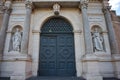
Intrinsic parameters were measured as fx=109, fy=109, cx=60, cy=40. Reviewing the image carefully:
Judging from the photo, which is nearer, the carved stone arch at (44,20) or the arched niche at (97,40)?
the arched niche at (97,40)

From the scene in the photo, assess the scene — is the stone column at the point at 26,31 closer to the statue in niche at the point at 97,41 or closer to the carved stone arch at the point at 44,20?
the carved stone arch at the point at 44,20

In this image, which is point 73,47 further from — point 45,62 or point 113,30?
point 113,30

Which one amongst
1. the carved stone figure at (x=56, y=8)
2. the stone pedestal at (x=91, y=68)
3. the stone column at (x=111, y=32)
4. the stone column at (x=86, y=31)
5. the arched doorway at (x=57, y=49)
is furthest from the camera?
the carved stone figure at (x=56, y=8)

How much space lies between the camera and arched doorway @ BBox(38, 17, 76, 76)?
287 inches

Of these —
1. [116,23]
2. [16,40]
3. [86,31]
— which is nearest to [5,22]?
[16,40]

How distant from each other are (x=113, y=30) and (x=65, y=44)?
11.3 feet

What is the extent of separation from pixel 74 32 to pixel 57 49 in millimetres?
1711

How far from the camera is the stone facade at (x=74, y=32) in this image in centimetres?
666

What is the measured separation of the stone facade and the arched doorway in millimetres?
341

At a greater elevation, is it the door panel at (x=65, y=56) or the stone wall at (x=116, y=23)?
the stone wall at (x=116, y=23)

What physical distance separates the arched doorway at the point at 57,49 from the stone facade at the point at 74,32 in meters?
0.34

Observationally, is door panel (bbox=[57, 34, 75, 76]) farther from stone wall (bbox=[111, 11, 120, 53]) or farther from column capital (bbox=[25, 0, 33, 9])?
stone wall (bbox=[111, 11, 120, 53])

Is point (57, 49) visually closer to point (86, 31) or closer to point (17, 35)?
point (86, 31)

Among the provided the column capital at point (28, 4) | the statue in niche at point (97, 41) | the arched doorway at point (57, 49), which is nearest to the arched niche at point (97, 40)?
the statue in niche at point (97, 41)
